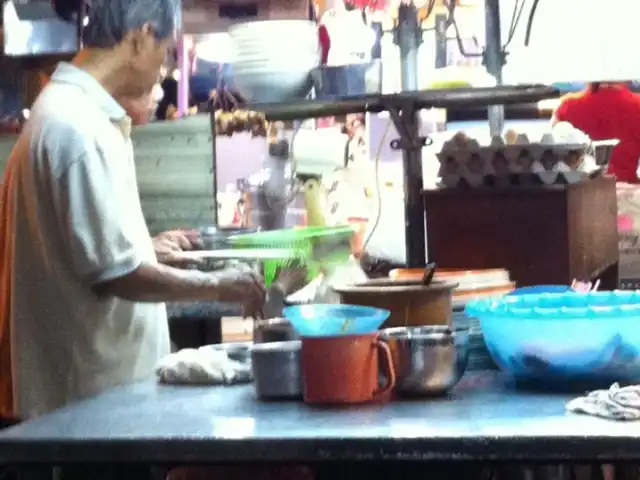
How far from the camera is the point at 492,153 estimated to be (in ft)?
8.48

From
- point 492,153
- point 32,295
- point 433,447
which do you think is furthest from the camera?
point 492,153

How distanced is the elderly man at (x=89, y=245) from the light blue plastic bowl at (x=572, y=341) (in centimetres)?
92

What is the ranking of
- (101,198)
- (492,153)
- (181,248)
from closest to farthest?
(101,198) → (492,153) → (181,248)

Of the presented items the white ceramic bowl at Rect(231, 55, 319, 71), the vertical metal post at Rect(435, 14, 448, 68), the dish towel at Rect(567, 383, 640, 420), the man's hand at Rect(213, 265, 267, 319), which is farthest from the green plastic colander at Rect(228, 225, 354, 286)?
the vertical metal post at Rect(435, 14, 448, 68)

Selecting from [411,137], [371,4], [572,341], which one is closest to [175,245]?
[411,137]

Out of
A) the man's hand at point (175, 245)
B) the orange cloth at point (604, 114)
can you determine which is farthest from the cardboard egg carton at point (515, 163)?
the orange cloth at point (604, 114)

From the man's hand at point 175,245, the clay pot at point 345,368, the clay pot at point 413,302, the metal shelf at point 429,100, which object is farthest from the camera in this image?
the man's hand at point 175,245

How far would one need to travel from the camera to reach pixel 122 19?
2508mm

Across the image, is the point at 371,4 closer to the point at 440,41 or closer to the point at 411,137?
the point at 440,41

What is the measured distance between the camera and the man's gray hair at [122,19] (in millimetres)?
2508

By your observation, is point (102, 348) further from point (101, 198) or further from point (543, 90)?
point (543, 90)

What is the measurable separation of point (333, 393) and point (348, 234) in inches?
36.2

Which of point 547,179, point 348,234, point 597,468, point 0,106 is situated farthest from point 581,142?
point 0,106

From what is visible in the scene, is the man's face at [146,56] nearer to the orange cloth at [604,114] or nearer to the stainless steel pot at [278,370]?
the stainless steel pot at [278,370]
